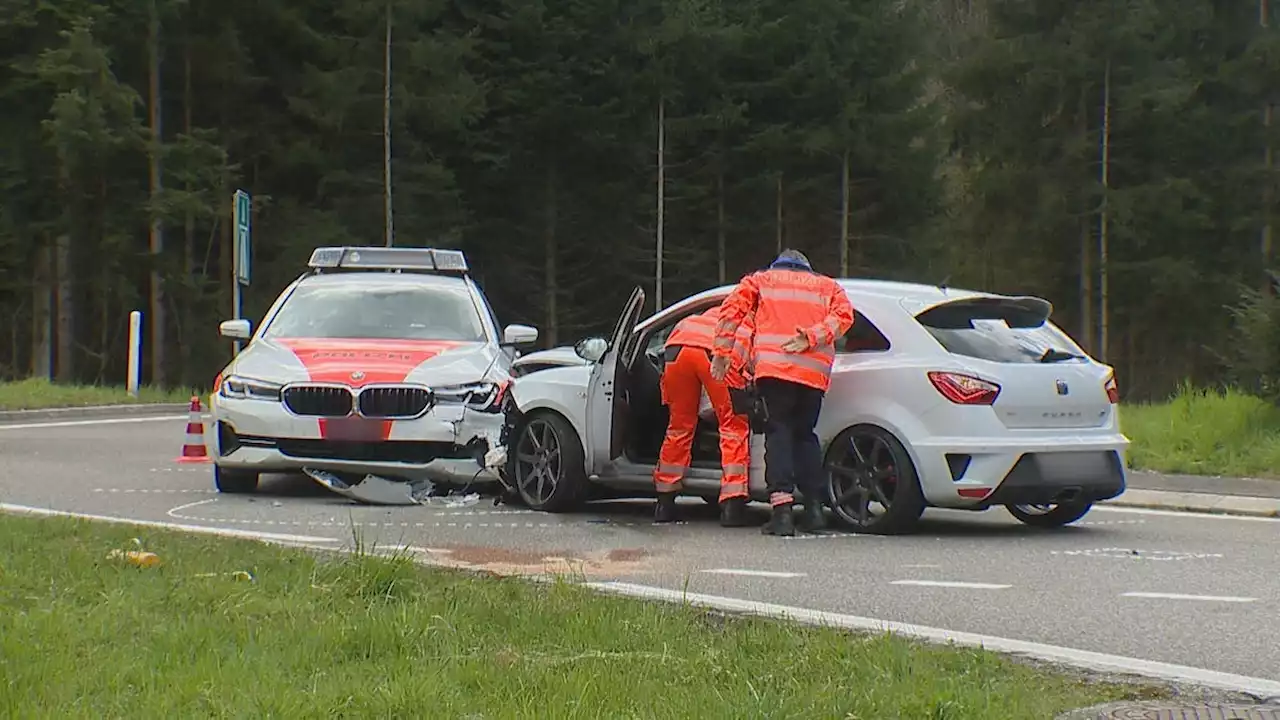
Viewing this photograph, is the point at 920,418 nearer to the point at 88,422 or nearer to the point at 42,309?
the point at 88,422

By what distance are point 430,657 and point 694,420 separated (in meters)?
5.23

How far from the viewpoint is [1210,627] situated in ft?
21.2

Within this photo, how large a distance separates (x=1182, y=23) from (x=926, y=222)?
9.82 m

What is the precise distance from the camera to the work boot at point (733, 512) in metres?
10.1

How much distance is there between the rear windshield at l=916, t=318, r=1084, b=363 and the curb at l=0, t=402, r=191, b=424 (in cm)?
1466

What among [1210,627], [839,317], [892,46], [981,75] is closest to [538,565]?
[839,317]

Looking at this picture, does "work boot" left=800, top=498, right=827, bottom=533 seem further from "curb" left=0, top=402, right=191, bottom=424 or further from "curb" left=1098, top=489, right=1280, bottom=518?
"curb" left=0, top=402, right=191, bottom=424

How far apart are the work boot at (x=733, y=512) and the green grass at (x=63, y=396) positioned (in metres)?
14.0

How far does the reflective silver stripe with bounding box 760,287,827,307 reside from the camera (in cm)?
959

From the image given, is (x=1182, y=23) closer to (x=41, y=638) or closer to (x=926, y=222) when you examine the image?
(x=926, y=222)

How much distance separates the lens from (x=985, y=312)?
9961 millimetres

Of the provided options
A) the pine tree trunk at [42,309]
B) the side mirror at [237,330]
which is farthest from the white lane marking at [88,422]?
the pine tree trunk at [42,309]

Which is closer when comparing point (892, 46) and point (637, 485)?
point (637, 485)

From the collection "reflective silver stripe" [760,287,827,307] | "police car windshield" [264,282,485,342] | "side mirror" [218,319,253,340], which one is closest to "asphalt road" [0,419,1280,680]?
"side mirror" [218,319,253,340]
